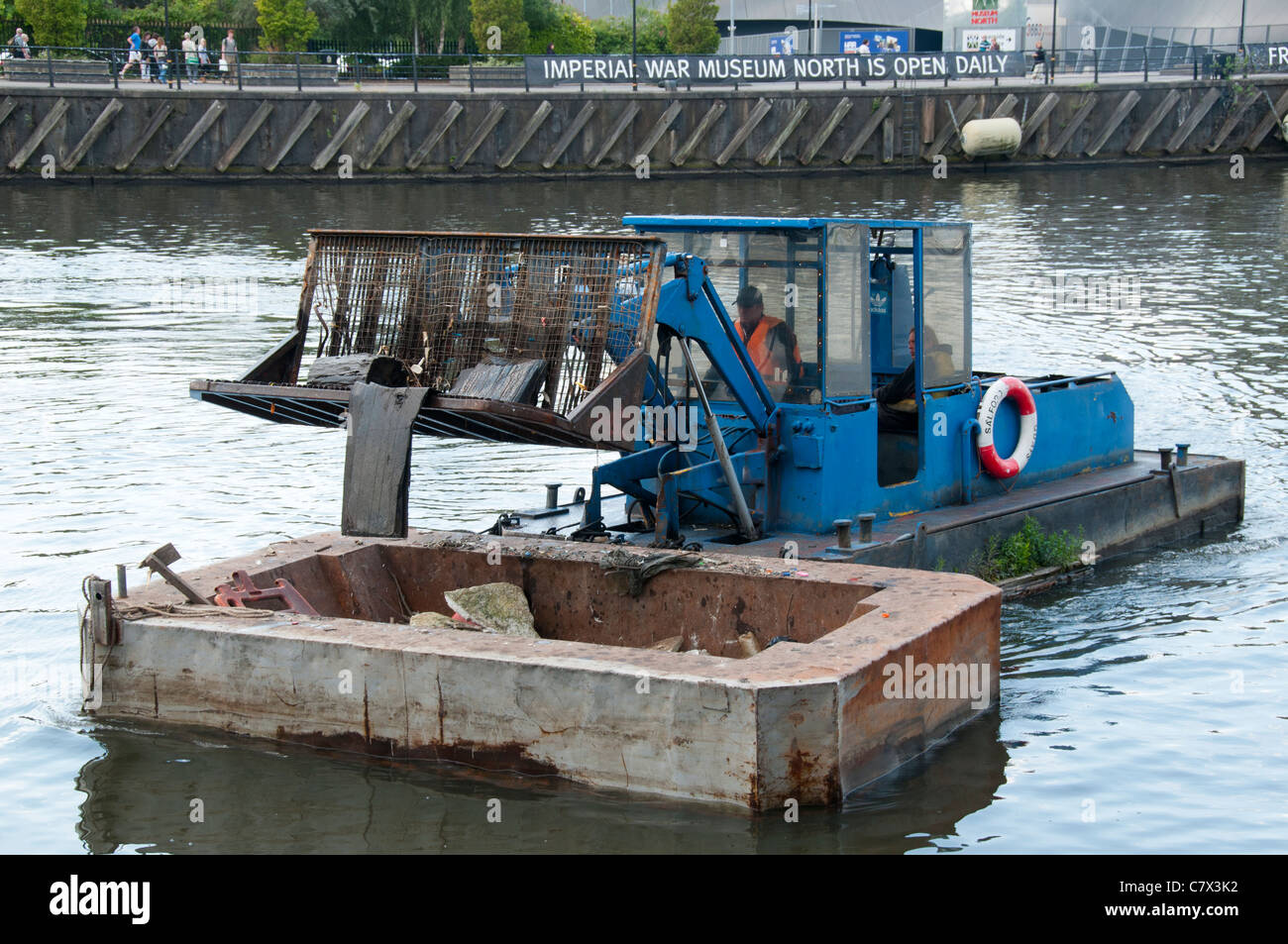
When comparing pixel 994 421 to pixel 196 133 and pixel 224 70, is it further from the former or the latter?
pixel 224 70

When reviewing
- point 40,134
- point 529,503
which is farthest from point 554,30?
point 529,503

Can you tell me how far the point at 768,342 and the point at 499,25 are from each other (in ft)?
147

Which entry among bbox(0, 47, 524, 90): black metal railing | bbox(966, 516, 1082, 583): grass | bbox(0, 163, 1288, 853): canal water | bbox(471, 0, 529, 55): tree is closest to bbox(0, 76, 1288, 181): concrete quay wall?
bbox(0, 47, 524, 90): black metal railing

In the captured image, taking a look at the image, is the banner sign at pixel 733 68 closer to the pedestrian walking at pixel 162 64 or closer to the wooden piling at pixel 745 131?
the wooden piling at pixel 745 131

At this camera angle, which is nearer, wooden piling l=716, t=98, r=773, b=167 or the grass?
the grass

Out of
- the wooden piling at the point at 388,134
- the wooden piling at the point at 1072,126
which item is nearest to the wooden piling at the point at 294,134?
the wooden piling at the point at 388,134

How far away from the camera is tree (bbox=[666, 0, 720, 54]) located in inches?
2290

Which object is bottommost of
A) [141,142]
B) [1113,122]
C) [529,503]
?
[529,503]

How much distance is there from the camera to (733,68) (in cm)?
4619

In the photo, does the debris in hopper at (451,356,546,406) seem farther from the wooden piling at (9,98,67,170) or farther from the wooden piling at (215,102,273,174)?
the wooden piling at (9,98,67,170)

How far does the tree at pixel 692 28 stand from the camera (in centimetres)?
5816

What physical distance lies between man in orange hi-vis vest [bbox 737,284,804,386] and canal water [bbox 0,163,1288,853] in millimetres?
2373
